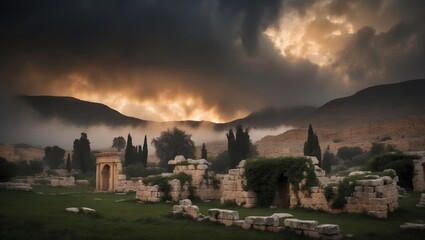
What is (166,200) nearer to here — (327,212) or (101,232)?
(327,212)

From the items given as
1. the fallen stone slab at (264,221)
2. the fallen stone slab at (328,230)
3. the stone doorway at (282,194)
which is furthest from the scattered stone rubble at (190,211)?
the stone doorway at (282,194)

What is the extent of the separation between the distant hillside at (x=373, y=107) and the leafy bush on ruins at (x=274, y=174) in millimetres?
145411

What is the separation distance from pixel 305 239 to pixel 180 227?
14.0 feet

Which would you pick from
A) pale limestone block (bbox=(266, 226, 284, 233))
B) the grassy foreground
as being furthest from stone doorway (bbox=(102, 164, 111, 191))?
pale limestone block (bbox=(266, 226, 284, 233))

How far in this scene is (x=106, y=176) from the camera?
131ft

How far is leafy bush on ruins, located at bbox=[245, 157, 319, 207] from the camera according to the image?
20.1 metres

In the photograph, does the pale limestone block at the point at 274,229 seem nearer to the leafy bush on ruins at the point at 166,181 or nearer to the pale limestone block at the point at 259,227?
the pale limestone block at the point at 259,227

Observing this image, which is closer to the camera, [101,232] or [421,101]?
[101,232]

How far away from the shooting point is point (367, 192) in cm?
1667

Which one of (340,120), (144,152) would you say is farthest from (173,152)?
(340,120)

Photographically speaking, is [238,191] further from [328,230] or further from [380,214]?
[328,230]

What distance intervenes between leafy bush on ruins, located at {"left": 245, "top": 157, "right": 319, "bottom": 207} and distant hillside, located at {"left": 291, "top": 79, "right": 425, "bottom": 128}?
5725 inches

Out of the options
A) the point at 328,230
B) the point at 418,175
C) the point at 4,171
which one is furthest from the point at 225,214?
the point at 4,171

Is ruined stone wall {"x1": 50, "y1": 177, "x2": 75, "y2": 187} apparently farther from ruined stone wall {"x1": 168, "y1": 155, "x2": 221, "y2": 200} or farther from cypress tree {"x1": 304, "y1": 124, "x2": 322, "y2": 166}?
cypress tree {"x1": 304, "y1": 124, "x2": 322, "y2": 166}
